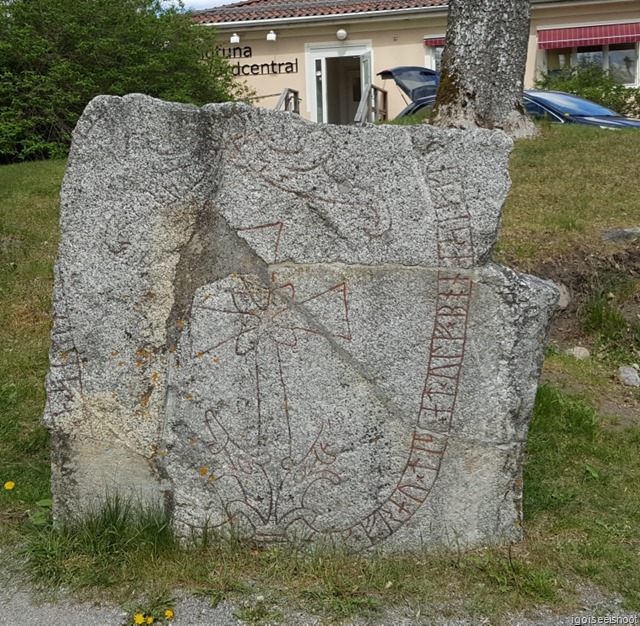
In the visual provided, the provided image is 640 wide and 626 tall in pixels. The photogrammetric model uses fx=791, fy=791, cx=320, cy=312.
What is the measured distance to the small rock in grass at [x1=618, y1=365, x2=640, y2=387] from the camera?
17.0 ft

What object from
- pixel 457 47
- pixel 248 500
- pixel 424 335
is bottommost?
pixel 248 500

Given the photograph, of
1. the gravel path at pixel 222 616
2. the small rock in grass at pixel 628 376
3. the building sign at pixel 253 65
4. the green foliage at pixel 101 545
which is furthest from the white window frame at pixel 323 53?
the gravel path at pixel 222 616

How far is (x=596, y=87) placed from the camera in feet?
49.4

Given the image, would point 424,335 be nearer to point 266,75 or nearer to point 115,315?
point 115,315

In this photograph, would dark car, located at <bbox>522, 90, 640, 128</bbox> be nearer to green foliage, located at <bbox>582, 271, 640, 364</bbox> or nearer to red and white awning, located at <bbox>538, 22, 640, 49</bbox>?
green foliage, located at <bbox>582, 271, 640, 364</bbox>

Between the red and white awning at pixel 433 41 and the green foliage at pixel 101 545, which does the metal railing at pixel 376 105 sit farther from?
the green foliage at pixel 101 545

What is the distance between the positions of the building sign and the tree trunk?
10056 mm

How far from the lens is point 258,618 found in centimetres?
264

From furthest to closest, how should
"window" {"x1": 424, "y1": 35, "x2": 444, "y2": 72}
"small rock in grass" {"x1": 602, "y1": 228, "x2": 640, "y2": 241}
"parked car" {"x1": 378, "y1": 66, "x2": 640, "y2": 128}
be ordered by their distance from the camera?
"window" {"x1": 424, "y1": 35, "x2": 444, "y2": 72}
"parked car" {"x1": 378, "y1": 66, "x2": 640, "y2": 128}
"small rock in grass" {"x1": 602, "y1": 228, "x2": 640, "y2": 241}

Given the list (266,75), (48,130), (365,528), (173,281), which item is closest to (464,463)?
Result: (365,528)

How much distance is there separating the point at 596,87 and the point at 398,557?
14072 mm

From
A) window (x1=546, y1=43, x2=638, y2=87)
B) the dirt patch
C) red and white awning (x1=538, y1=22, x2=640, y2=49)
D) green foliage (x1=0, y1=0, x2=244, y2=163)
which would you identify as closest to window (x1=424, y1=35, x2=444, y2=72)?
red and white awning (x1=538, y1=22, x2=640, y2=49)

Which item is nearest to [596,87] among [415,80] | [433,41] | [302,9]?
[433,41]

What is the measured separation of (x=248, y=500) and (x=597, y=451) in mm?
1988
